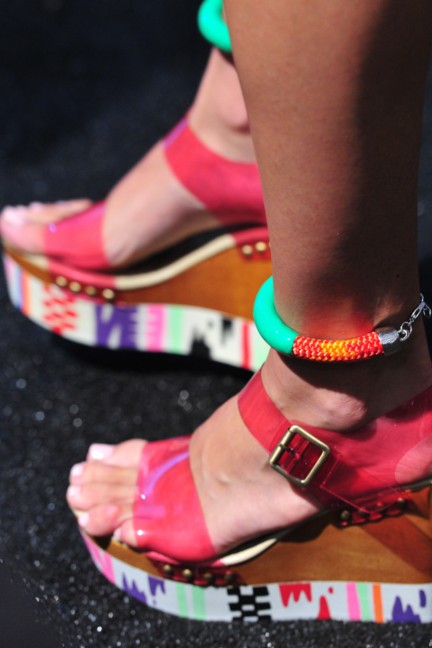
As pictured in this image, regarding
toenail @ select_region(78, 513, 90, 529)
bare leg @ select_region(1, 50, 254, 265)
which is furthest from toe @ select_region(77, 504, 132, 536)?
bare leg @ select_region(1, 50, 254, 265)

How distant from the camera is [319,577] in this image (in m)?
0.84

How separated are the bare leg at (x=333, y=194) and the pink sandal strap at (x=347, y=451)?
12 millimetres

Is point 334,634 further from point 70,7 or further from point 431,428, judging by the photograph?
point 70,7

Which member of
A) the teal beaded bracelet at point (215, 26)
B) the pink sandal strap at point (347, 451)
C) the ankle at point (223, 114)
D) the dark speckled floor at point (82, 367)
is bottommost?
the dark speckled floor at point (82, 367)

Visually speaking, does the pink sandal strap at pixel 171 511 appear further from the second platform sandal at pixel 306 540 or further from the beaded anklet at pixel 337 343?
the beaded anklet at pixel 337 343

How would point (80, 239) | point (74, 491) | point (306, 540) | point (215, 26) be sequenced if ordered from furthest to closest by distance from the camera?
1. point (80, 239)
2. point (215, 26)
3. point (74, 491)
4. point (306, 540)

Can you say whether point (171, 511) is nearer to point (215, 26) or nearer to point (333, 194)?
point (333, 194)

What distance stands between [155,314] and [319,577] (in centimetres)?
45

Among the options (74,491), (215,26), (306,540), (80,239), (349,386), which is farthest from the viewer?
(80,239)

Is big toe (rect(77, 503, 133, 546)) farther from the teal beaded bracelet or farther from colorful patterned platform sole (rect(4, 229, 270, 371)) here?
the teal beaded bracelet

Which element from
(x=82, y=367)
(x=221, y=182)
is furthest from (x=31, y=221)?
(x=221, y=182)

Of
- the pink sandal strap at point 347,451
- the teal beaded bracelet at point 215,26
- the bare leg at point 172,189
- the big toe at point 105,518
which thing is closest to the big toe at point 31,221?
the bare leg at point 172,189

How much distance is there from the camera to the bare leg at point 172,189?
3.46ft

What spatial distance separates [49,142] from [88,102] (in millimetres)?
152
